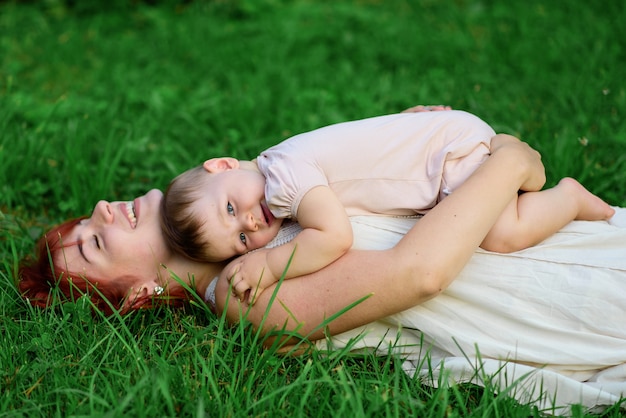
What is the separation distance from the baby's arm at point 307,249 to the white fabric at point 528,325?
0.14 m

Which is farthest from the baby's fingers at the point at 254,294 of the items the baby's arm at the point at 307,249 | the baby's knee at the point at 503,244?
the baby's knee at the point at 503,244

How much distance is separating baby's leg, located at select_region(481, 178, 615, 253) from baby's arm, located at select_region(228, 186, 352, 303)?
495 millimetres

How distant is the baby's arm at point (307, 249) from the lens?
2332 millimetres

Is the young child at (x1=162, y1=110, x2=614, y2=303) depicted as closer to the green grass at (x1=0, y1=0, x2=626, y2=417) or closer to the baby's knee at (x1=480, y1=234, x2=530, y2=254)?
the baby's knee at (x1=480, y1=234, x2=530, y2=254)

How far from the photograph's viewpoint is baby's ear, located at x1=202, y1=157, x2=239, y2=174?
261 centimetres

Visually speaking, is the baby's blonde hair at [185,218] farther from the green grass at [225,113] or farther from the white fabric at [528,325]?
the white fabric at [528,325]

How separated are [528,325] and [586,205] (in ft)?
1.71

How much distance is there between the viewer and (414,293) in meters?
2.27

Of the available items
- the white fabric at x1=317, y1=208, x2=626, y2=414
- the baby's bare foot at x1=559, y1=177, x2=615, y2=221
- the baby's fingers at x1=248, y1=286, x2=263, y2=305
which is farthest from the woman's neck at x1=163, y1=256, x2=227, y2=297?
the baby's bare foot at x1=559, y1=177, x2=615, y2=221

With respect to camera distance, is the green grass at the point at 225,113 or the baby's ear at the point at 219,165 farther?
the baby's ear at the point at 219,165

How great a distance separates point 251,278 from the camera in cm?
240

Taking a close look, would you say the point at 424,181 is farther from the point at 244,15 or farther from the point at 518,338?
the point at 244,15

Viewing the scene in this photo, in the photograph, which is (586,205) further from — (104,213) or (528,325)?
(104,213)

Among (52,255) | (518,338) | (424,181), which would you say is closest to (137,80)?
(52,255)
